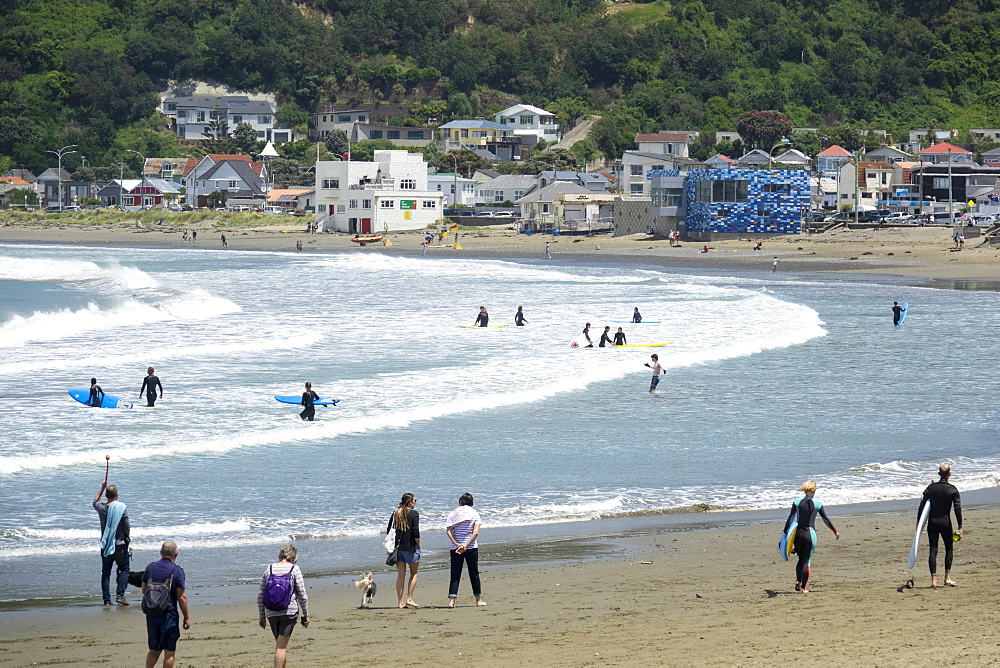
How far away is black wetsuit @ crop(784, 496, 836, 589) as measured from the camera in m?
11.3

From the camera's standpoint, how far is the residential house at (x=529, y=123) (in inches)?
5463

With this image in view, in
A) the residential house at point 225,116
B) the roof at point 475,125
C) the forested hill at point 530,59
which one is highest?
the forested hill at point 530,59

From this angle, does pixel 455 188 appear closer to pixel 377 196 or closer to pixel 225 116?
pixel 377 196

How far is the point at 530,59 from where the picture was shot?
16512cm

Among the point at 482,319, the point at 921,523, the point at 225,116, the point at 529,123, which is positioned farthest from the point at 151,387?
the point at 225,116

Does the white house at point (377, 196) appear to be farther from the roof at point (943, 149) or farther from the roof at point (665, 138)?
the roof at point (943, 149)

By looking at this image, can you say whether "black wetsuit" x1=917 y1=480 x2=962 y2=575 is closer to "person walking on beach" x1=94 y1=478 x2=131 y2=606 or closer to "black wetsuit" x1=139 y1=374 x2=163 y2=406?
"person walking on beach" x1=94 y1=478 x2=131 y2=606

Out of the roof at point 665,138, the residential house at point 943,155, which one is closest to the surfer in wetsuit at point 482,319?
the residential house at point 943,155

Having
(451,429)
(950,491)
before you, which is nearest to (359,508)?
(451,429)

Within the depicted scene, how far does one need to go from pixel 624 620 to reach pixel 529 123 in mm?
132218

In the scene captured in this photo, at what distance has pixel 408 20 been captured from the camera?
176m

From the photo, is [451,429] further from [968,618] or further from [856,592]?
[968,618]

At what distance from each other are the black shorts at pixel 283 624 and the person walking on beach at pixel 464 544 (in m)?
2.31

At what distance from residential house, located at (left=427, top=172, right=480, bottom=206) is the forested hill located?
23588 millimetres
